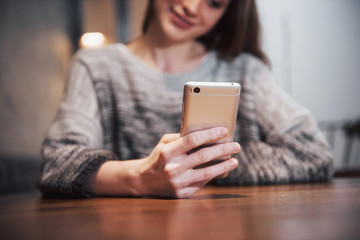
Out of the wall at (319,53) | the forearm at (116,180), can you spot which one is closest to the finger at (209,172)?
the forearm at (116,180)

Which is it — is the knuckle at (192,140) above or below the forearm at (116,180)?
above

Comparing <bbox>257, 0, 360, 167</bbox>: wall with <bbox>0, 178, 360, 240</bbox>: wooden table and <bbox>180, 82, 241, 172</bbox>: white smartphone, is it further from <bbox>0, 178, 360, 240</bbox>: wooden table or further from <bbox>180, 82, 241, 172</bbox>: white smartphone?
<bbox>0, 178, 360, 240</bbox>: wooden table

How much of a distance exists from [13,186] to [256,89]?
1.08 meters

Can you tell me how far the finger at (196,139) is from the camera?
597mm

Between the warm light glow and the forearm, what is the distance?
2.01 m

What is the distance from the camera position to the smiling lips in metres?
1.09

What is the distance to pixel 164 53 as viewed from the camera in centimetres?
124

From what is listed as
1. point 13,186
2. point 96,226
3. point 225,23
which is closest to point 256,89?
point 225,23

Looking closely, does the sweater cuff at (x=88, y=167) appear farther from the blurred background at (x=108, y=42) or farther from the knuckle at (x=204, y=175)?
the blurred background at (x=108, y=42)

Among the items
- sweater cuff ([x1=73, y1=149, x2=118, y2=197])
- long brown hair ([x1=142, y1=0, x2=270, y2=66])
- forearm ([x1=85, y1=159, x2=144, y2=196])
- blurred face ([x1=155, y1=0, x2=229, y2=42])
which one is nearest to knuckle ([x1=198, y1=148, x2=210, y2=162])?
forearm ([x1=85, y1=159, x2=144, y2=196])

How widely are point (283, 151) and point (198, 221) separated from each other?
67cm

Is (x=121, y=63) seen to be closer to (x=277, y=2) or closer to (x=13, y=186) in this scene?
(x=13, y=186)

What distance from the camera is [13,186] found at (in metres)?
1.47

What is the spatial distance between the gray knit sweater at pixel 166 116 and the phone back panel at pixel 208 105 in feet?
1.14
